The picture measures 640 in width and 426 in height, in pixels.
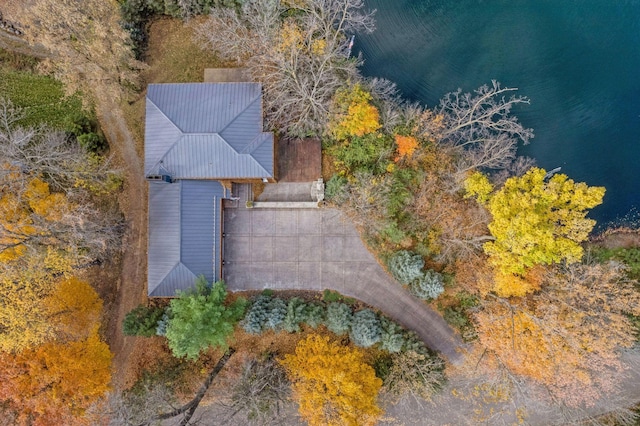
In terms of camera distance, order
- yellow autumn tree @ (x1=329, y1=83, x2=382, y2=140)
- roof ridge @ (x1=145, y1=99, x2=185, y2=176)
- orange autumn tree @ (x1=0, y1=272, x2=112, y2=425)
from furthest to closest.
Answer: roof ridge @ (x1=145, y1=99, x2=185, y2=176), yellow autumn tree @ (x1=329, y1=83, x2=382, y2=140), orange autumn tree @ (x1=0, y1=272, x2=112, y2=425)

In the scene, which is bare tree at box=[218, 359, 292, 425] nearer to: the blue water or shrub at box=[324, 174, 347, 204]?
shrub at box=[324, 174, 347, 204]

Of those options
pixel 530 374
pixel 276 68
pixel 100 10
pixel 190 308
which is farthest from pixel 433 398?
pixel 100 10

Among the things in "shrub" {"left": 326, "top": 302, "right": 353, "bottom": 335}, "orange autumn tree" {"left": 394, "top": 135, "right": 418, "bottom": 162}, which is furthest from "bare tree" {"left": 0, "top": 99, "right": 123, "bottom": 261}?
"orange autumn tree" {"left": 394, "top": 135, "right": 418, "bottom": 162}

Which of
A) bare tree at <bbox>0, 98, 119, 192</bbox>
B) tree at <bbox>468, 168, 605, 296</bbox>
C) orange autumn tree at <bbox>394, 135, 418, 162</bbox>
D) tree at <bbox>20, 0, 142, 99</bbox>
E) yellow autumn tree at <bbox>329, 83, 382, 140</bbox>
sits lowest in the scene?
tree at <bbox>468, 168, 605, 296</bbox>

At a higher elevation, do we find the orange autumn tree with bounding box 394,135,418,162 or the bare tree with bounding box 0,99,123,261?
the orange autumn tree with bounding box 394,135,418,162

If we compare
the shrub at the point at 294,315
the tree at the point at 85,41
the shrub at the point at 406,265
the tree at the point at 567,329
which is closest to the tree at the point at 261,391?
the shrub at the point at 294,315

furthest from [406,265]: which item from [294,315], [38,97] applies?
[38,97]

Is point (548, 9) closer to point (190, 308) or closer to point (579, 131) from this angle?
point (579, 131)

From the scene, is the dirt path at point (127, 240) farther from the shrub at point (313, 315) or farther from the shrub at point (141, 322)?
the shrub at point (313, 315)
